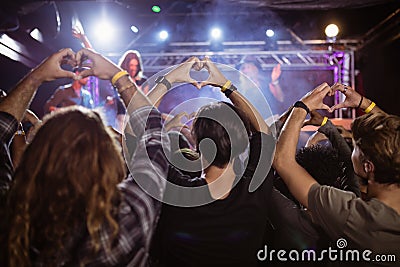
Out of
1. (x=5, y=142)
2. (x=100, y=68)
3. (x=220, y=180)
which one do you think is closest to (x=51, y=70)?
(x=100, y=68)

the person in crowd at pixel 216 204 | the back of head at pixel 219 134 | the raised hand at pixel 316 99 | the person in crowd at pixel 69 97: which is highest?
the person in crowd at pixel 69 97

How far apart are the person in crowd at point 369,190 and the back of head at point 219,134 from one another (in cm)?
15

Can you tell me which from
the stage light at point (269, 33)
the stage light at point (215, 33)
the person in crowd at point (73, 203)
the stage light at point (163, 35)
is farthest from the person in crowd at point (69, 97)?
the person in crowd at point (73, 203)

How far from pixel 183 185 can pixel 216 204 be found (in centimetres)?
13

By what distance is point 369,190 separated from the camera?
150cm

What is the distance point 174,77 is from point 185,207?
0.46 m

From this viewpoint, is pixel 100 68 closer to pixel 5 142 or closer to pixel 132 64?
pixel 5 142

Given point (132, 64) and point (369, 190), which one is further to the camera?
point (132, 64)

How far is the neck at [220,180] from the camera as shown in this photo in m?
1.47

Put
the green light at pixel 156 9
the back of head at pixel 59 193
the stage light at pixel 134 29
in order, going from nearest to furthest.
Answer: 1. the back of head at pixel 59 193
2. the green light at pixel 156 9
3. the stage light at pixel 134 29

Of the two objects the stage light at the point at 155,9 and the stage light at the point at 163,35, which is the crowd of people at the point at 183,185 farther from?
the stage light at the point at 163,35

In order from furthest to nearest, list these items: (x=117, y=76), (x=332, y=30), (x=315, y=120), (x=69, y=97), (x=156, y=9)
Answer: (x=332, y=30) → (x=156, y=9) → (x=69, y=97) → (x=315, y=120) → (x=117, y=76)

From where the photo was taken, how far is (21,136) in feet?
6.15

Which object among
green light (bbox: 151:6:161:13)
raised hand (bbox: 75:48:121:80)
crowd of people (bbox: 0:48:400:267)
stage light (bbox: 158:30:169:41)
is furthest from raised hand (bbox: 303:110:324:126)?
stage light (bbox: 158:30:169:41)
